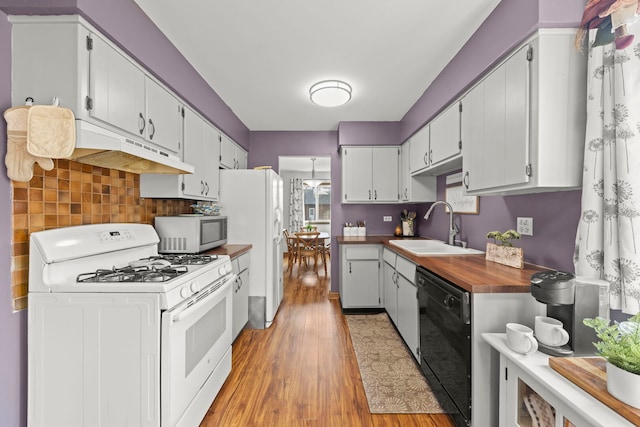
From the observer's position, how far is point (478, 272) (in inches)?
63.1

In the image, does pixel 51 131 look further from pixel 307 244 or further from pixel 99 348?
pixel 307 244

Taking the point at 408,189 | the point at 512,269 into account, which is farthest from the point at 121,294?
the point at 408,189

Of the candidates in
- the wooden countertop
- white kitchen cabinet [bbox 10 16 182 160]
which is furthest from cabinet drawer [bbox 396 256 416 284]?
white kitchen cabinet [bbox 10 16 182 160]

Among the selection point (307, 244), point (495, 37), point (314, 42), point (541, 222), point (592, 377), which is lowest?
point (307, 244)

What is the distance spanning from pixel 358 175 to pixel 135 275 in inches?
113

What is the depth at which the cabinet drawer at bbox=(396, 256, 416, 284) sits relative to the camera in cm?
220

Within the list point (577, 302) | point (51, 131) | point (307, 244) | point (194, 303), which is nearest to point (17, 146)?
point (51, 131)

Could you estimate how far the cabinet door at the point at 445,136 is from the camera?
2.21 metres

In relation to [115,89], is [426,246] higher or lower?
lower

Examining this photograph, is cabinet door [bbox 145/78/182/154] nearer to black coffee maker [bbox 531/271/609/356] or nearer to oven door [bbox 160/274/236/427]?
oven door [bbox 160/274/236/427]

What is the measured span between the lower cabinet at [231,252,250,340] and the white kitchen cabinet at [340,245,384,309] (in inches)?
46.6

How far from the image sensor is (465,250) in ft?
7.84

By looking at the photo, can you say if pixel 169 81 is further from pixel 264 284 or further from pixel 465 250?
pixel 465 250

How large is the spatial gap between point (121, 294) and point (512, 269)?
2.11 m
